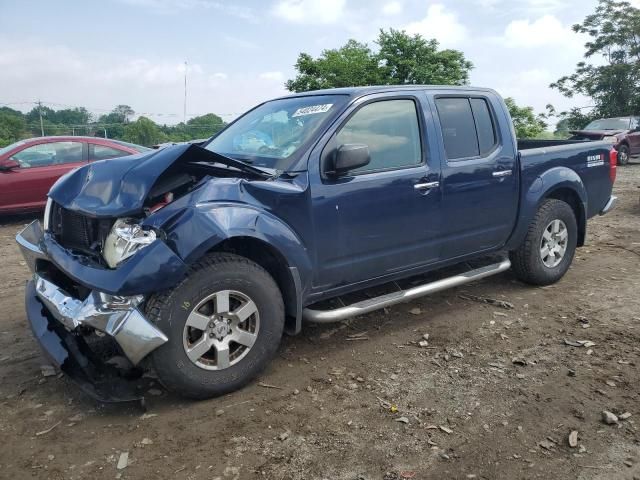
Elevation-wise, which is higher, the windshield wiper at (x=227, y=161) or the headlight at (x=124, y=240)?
the windshield wiper at (x=227, y=161)

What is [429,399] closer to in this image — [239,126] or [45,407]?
[45,407]

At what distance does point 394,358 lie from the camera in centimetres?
373

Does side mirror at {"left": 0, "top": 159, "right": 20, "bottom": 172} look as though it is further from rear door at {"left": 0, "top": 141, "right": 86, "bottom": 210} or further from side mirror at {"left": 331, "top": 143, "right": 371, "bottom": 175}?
side mirror at {"left": 331, "top": 143, "right": 371, "bottom": 175}

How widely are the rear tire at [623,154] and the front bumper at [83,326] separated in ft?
58.6

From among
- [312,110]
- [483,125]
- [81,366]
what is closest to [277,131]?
[312,110]

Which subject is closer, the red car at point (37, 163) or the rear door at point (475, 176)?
the rear door at point (475, 176)

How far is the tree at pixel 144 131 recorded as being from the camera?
22.5 m

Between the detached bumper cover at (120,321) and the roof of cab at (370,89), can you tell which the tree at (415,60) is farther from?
the detached bumper cover at (120,321)

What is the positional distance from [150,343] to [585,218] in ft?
14.5

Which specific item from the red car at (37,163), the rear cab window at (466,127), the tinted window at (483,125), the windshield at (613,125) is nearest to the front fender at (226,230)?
the rear cab window at (466,127)

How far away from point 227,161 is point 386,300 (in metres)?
1.47

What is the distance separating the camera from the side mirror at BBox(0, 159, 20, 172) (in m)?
8.42

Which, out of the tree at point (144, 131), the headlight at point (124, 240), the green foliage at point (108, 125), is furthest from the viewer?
the tree at point (144, 131)

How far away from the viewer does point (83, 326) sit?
3078 millimetres
